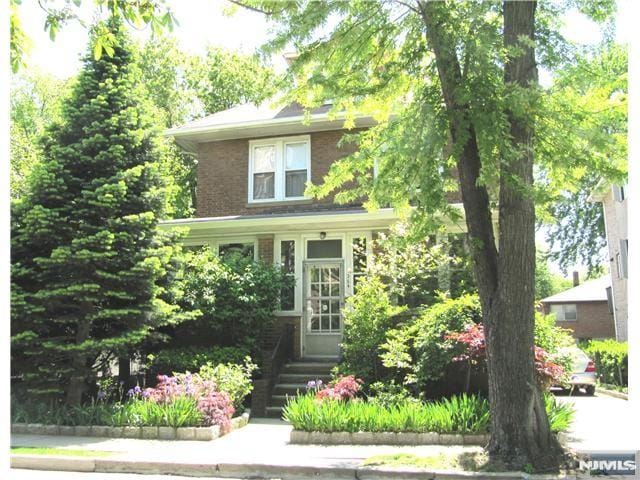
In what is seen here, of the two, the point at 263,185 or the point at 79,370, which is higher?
the point at 263,185

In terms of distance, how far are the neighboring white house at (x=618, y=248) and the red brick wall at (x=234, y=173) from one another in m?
12.5

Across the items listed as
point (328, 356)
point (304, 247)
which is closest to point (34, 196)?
point (304, 247)

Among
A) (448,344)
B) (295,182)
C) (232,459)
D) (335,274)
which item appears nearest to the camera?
(232,459)

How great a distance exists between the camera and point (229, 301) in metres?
13.2

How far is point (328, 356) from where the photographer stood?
14414 millimetres

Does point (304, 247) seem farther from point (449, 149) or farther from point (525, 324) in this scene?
point (525, 324)

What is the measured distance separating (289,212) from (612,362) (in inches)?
460

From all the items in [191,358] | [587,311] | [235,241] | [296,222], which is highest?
[296,222]

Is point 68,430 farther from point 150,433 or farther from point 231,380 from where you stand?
point 231,380

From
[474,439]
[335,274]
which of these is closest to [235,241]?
[335,274]

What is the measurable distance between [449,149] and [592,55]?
7.61ft

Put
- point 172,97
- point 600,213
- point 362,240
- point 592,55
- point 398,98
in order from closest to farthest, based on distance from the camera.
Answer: point 592,55, point 398,98, point 362,240, point 172,97, point 600,213

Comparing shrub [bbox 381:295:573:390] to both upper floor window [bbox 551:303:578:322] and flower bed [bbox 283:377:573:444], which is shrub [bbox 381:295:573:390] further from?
upper floor window [bbox 551:303:578:322]

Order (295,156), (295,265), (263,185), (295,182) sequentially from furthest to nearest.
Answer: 1. (263,185)
2. (295,156)
3. (295,182)
4. (295,265)
